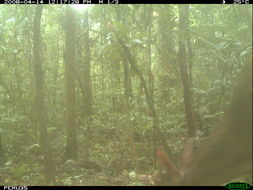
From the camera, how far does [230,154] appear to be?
16.3ft

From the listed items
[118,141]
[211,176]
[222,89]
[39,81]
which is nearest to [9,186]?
[39,81]

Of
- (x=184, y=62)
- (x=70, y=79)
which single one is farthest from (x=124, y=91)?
(x=184, y=62)

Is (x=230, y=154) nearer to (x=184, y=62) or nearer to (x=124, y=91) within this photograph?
(x=184, y=62)

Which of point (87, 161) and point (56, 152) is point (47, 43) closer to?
point (56, 152)

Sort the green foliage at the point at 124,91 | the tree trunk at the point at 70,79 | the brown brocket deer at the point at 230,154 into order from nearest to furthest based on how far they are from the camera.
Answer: the brown brocket deer at the point at 230,154 < the green foliage at the point at 124,91 < the tree trunk at the point at 70,79

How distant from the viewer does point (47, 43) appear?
1432 cm

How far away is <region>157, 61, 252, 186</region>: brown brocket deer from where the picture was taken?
492cm

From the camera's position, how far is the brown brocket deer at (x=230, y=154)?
4918 millimetres

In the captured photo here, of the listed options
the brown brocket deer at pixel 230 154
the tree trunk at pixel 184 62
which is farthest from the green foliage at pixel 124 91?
the brown brocket deer at pixel 230 154

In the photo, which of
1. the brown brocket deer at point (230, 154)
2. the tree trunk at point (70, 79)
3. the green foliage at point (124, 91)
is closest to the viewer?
the brown brocket deer at point (230, 154)

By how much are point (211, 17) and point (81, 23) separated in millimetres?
5064

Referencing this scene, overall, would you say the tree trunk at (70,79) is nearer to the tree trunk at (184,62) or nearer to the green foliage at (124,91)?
the green foliage at (124,91)

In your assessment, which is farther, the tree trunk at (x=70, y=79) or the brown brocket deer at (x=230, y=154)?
the tree trunk at (x=70, y=79)

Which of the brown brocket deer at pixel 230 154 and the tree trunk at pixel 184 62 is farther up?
the tree trunk at pixel 184 62
